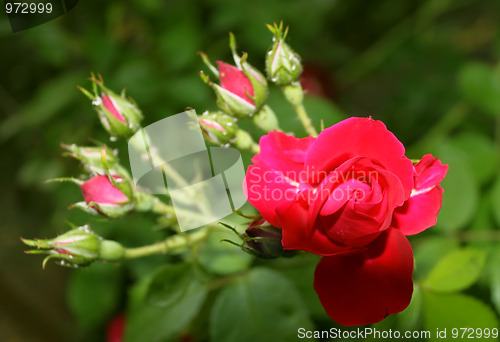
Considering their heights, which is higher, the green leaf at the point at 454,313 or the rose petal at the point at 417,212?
the rose petal at the point at 417,212

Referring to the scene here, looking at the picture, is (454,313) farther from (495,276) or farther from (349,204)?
(349,204)

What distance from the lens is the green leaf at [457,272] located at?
542 millimetres

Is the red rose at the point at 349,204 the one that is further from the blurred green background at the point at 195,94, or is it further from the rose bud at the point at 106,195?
the blurred green background at the point at 195,94

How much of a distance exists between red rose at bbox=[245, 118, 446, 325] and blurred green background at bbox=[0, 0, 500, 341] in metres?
0.31

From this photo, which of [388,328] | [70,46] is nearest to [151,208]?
[388,328]

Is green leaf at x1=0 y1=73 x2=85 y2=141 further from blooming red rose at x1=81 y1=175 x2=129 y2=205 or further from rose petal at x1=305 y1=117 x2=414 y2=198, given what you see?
rose petal at x1=305 y1=117 x2=414 y2=198

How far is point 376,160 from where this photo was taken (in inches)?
14.0

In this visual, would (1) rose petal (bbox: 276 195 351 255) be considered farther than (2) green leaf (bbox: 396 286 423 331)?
No

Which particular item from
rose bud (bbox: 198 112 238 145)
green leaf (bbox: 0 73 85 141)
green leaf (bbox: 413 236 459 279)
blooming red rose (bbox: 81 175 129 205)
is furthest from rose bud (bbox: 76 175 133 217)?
green leaf (bbox: 0 73 85 141)

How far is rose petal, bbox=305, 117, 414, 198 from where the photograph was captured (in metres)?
0.35

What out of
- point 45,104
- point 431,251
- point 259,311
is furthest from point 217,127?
point 45,104

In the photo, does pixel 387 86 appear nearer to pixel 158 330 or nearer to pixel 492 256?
pixel 492 256

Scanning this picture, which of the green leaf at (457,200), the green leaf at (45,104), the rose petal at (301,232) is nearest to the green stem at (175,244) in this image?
the rose petal at (301,232)

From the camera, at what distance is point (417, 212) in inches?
15.0
